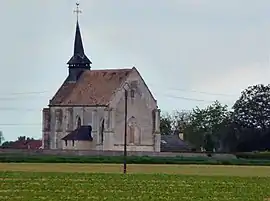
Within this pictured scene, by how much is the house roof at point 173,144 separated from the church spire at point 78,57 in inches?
709

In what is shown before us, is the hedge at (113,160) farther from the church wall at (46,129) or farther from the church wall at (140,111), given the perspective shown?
the church wall at (46,129)

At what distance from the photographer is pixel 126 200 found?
31594mm

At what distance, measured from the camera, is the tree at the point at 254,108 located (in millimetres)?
150875

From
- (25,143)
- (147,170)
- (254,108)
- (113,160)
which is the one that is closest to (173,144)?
(254,108)

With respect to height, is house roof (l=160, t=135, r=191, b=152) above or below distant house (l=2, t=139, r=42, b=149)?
below

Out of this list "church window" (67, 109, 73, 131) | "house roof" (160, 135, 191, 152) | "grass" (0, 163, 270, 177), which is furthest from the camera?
"house roof" (160, 135, 191, 152)

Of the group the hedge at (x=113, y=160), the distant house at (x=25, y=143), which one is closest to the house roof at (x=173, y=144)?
the distant house at (x=25, y=143)

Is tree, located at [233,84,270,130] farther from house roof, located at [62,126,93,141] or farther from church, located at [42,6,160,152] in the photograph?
house roof, located at [62,126,93,141]

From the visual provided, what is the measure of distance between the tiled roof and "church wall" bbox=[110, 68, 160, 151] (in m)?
1.77

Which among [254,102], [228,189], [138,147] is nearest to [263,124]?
[254,102]

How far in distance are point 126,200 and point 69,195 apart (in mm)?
2594

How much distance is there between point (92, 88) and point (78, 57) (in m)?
9.13

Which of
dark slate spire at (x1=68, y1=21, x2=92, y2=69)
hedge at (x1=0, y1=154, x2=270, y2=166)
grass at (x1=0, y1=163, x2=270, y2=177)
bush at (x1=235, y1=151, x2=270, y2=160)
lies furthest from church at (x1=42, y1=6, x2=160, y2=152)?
grass at (x1=0, y1=163, x2=270, y2=177)

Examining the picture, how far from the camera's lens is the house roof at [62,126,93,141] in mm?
145250
